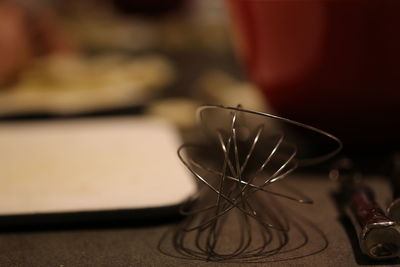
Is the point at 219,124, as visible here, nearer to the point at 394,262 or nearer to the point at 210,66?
the point at 394,262

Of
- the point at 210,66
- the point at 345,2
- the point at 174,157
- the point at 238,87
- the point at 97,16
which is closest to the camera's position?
the point at 345,2

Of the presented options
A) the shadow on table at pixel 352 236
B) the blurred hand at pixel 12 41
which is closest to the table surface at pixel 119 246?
the shadow on table at pixel 352 236

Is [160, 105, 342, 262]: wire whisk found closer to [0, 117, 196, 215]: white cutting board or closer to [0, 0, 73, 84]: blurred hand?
[0, 117, 196, 215]: white cutting board

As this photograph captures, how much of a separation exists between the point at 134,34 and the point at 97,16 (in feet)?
1.11

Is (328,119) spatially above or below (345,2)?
below

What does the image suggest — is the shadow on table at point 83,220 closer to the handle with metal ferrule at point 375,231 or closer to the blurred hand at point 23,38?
the handle with metal ferrule at point 375,231

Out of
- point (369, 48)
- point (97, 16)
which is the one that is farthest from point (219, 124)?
point (97, 16)

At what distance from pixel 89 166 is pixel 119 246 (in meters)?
0.16

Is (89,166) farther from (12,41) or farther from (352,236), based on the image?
(12,41)

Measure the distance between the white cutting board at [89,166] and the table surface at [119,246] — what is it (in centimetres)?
2

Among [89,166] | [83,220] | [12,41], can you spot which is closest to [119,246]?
[83,220]

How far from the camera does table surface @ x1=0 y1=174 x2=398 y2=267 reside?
34cm

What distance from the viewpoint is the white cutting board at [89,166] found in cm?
41

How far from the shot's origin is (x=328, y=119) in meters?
0.50
